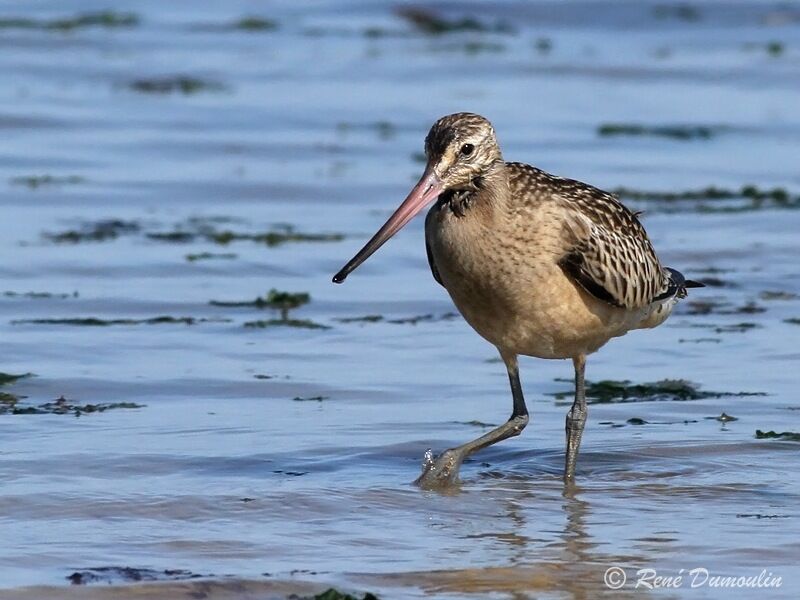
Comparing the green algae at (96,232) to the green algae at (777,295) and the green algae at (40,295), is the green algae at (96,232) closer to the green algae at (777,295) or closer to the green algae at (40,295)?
the green algae at (40,295)

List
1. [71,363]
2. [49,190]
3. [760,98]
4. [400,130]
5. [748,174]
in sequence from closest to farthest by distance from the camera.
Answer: [71,363]
[49,190]
[748,174]
[400,130]
[760,98]

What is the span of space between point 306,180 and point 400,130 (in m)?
2.36

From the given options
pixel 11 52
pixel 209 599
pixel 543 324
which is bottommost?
pixel 209 599

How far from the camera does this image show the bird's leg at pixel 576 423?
7.68 metres

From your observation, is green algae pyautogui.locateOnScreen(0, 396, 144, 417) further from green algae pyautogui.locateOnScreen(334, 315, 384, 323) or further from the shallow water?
green algae pyautogui.locateOnScreen(334, 315, 384, 323)

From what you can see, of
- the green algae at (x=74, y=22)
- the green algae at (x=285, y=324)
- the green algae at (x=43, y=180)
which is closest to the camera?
the green algae at (x=285, y=324)

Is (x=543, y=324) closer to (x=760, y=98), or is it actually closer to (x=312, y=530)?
(x=312, y=530)

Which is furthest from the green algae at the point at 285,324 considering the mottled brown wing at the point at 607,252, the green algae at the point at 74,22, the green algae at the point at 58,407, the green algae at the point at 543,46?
the green algae at the point at 74,22

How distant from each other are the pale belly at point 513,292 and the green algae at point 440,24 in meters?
15.7

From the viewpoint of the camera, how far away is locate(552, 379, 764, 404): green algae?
29.0 feet

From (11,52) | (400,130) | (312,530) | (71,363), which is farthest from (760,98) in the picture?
(312,530)

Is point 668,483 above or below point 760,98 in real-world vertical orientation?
below

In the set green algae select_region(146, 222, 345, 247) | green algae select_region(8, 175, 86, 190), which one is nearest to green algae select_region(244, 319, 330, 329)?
green algae select_region(146, 222, 345, 247)

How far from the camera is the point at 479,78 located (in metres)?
19.5
